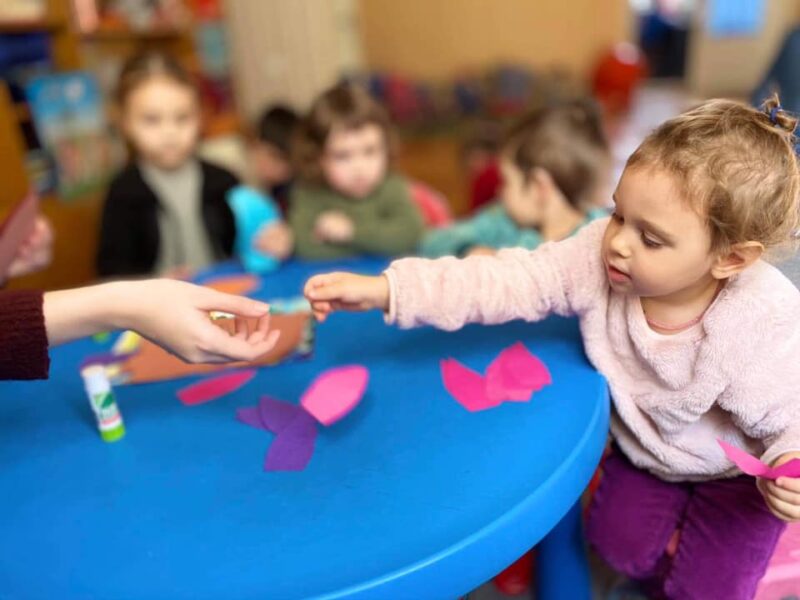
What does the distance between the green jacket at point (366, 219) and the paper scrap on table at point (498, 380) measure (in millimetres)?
590

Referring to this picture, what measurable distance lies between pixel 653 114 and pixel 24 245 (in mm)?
4801

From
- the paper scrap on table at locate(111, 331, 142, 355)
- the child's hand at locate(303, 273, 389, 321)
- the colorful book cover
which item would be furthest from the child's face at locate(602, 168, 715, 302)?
the colorful book cover

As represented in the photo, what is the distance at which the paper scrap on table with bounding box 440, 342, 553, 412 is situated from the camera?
Answer: 2.55 ft

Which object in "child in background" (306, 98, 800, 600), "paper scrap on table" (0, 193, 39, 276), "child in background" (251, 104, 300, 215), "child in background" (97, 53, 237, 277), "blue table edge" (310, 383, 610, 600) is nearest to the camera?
"blue table edge" (310, 383, 610, 600)

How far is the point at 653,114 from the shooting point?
4992 millimetres

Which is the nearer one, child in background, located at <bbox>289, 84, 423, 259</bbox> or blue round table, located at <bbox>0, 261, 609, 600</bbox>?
blue round table, located at <bbox>0, 261, 609, 600</bbox>

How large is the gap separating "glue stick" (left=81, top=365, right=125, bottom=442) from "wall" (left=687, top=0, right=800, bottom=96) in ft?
15.2

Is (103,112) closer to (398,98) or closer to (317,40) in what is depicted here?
(317,40)

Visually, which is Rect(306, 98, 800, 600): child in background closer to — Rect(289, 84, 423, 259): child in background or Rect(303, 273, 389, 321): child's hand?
Rect(303, 273, 389, 321): child's hand

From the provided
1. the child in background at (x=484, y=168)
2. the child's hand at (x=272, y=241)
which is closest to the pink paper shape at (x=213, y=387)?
the child's hand at (x=272, y=241)

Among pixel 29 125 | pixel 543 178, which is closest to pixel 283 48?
pixel 29 125

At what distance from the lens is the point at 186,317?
0.70m

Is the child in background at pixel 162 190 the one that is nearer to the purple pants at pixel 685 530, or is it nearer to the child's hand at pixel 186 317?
the child's hand at pixel 186 317

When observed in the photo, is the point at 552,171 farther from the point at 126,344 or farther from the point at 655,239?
the point at 126,344
